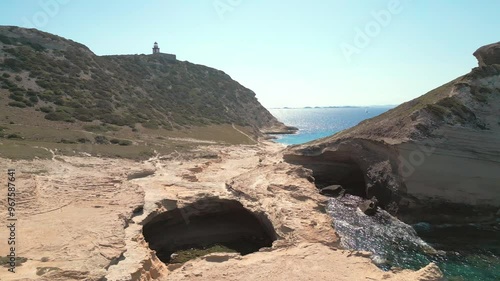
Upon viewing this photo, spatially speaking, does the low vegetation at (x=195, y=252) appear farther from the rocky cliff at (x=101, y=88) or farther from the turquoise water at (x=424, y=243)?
the rocky cliff at (x=101, y=88)

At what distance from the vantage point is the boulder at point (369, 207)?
26.4 m

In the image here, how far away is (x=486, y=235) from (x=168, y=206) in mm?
20276

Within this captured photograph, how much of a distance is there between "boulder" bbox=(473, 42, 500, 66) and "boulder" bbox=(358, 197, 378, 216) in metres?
18.0

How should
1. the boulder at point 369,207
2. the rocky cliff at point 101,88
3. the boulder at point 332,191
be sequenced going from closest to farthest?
the boulder at point 369,207
the boulder at point 332,191
the rocky cliff at point 101,88

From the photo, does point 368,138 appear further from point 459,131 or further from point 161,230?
point 161,230

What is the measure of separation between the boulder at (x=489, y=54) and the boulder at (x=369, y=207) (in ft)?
59.0

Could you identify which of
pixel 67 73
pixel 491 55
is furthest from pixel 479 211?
pixel 67 73

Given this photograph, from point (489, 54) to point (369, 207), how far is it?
2004 cm

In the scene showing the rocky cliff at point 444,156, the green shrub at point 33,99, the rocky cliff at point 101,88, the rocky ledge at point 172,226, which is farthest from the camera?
the rocky cliff at point 101,88

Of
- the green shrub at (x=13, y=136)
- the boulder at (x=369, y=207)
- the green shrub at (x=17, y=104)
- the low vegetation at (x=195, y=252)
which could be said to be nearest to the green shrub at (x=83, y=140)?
the green shrub at (x=13, y=136)

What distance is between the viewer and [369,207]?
26500mm

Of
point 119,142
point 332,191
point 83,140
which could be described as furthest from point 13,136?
point 332,191

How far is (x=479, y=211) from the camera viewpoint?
24953mm

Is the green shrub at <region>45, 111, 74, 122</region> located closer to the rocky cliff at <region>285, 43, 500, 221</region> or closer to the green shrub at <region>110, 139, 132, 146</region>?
the green shrub at <region>110, 139, 132, 146</region>
